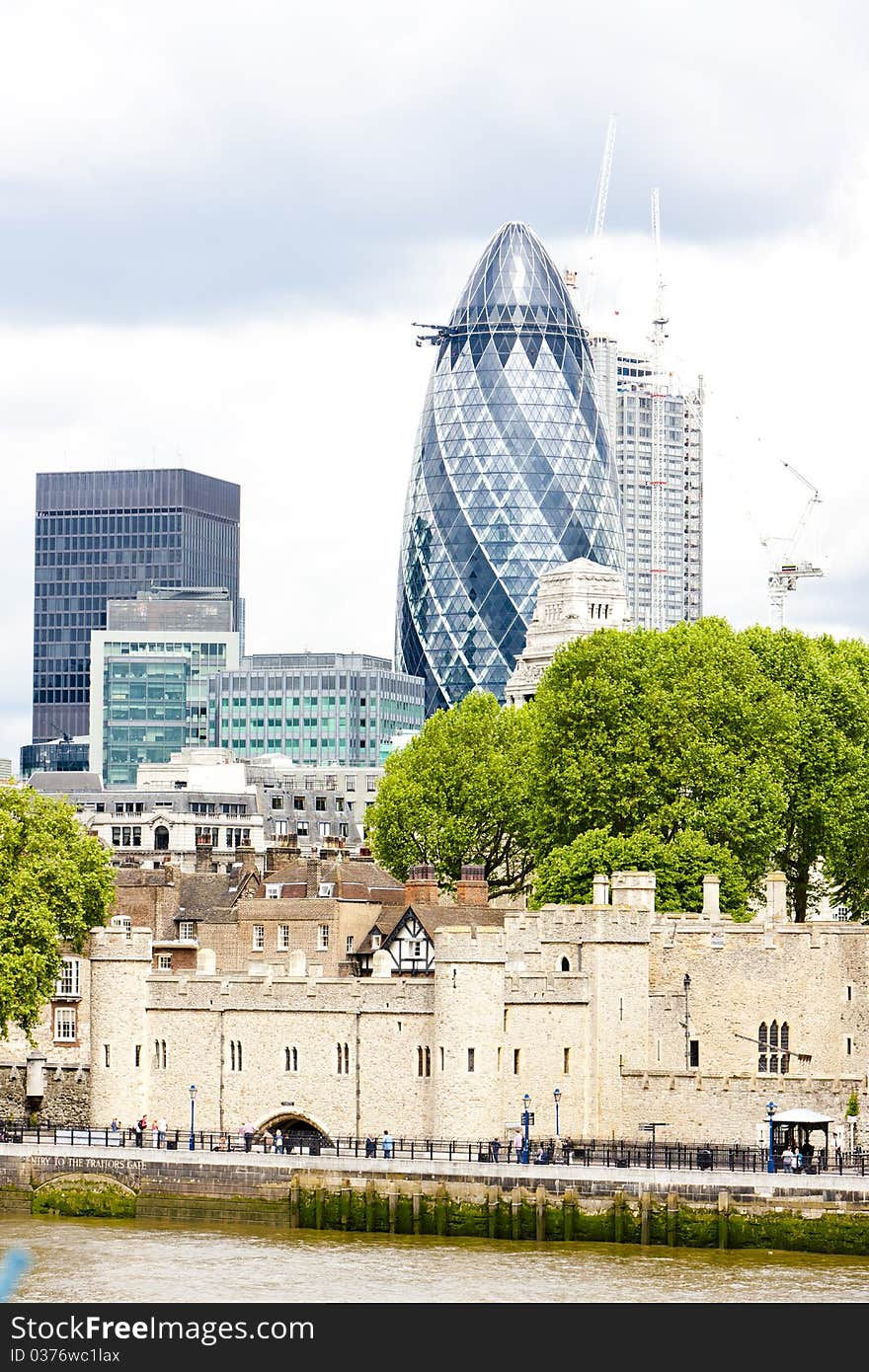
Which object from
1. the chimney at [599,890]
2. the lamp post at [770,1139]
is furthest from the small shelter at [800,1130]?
the chimney at [599,890]

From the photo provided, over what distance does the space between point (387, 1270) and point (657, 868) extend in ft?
92.2

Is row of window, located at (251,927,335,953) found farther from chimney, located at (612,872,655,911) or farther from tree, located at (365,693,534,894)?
chimney, located at (612,872,655,911)

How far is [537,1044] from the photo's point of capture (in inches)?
3091

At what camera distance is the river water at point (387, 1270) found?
2430 inches

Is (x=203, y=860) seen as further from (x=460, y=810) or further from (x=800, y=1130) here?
(x=800, y=1130)

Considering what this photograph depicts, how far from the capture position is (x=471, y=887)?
91.9 meters

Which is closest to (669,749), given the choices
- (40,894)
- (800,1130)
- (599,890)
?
(599,890)

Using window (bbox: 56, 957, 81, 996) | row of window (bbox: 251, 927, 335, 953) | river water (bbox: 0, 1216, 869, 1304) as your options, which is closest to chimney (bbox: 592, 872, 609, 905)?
row of window (bbox: 251, 927, 335, 953)

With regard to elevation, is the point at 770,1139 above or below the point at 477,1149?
above

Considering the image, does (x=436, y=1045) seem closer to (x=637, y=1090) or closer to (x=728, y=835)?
(x=637, y=1090)

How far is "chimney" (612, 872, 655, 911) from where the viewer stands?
82188mm

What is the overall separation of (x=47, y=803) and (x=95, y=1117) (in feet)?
47.9

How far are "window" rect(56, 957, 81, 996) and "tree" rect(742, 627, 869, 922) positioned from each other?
2402 cm
